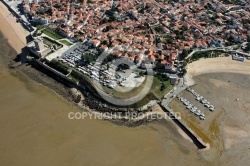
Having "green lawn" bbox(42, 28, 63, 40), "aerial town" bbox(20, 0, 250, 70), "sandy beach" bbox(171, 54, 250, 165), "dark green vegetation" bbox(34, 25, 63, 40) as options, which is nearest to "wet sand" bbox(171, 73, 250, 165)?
"sandy beach" bbox(171, 54, 250, 165)

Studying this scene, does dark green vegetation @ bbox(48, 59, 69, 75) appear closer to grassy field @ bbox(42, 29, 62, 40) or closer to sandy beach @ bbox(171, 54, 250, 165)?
grassy field @ bbox(42, 29, 62, 40)

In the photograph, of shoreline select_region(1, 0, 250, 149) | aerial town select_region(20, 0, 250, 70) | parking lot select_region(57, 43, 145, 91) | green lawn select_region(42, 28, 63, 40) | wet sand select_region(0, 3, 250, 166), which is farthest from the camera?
green lawn select_region(42, 28, 63, 40)

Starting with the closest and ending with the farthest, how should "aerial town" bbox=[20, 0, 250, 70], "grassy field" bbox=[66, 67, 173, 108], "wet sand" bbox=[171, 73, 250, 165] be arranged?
"wet sand" bbox=[171, 73, 250, 165] → "grassy field" bbox=[66, 67, 173, 108] → "aerial town" bbox=[20, 0, 250, 70]

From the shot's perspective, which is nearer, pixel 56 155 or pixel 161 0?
pixel 56 155

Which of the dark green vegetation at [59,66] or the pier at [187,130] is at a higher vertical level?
the dark green vegetation at [59,66]

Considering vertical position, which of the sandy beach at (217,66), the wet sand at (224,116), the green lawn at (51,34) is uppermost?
the green lawn at (51,34)

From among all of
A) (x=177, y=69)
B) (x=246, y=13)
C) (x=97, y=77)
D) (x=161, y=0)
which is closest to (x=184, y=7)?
(x=161, y=0)

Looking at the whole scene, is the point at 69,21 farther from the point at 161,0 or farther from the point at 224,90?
the point at 224,90

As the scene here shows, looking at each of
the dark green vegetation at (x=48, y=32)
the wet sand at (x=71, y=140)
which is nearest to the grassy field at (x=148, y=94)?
the wet sand at (x=71, y=140)

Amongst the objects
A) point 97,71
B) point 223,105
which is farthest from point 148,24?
point 223,105

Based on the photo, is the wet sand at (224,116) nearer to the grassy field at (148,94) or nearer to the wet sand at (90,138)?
the wet sand at (90,138)

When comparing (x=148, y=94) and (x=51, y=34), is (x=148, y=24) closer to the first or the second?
(x=51, y=34)
